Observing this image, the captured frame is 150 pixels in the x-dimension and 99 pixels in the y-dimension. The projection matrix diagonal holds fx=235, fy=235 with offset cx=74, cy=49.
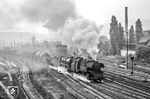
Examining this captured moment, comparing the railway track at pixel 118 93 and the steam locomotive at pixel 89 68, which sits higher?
the steam locomotive at pixel 89 68

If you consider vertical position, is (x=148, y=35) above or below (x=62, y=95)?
above

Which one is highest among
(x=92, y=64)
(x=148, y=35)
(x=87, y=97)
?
(x=148, y=35)

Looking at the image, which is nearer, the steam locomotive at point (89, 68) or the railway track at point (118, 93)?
the railway track at point (118, 93)

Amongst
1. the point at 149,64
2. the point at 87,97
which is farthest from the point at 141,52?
the point at 87,97

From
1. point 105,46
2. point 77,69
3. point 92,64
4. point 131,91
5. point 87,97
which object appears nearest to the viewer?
point 87,97

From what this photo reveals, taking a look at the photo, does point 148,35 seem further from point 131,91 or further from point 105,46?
point 131,91

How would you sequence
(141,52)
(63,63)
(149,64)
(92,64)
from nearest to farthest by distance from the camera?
(92,64) → (63,63) → (149,64) → (141,52)

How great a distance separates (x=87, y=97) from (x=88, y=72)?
8248 mm

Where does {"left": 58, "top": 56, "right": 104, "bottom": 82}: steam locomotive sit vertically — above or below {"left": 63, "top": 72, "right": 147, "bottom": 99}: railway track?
above

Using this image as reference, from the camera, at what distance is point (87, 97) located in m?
19.8

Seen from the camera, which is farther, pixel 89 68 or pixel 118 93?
pixel 89 68

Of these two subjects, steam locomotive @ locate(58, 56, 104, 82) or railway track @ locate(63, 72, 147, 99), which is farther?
steam locomotive @ locate(58, 56, 104, 82)

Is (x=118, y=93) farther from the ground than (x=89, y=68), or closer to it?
closer to it

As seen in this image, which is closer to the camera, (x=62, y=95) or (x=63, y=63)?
(x=62, y=95)
